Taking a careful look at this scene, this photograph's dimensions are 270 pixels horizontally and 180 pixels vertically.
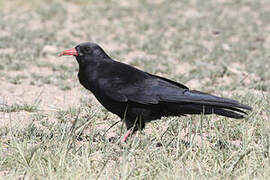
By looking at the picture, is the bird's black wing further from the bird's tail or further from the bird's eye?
the bird's eye

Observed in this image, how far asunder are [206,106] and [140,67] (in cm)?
416

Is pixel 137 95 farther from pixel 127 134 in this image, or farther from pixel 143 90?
pixel 127 134

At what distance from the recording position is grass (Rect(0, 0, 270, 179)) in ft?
13.4

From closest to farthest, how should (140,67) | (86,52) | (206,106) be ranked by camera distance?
1. (206,106)
2. (86,52)
3. (140,67)

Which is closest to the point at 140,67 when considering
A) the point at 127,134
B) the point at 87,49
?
the point at 87,49

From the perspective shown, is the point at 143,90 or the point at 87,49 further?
the point at 87,49

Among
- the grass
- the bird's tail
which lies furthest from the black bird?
the grass

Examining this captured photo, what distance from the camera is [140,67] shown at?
889 cm

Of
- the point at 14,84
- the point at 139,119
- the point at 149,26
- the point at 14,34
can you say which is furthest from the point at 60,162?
the point at 149,26

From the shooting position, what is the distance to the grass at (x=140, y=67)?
13.4 feet

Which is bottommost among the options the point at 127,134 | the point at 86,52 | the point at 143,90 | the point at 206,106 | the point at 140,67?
the point at 127,134

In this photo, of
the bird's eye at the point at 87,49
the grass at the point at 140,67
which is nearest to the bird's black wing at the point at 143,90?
the grass at the point at 140,67

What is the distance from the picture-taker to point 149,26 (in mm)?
11664

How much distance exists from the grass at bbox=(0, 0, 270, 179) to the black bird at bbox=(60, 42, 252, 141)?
0.18 meters
